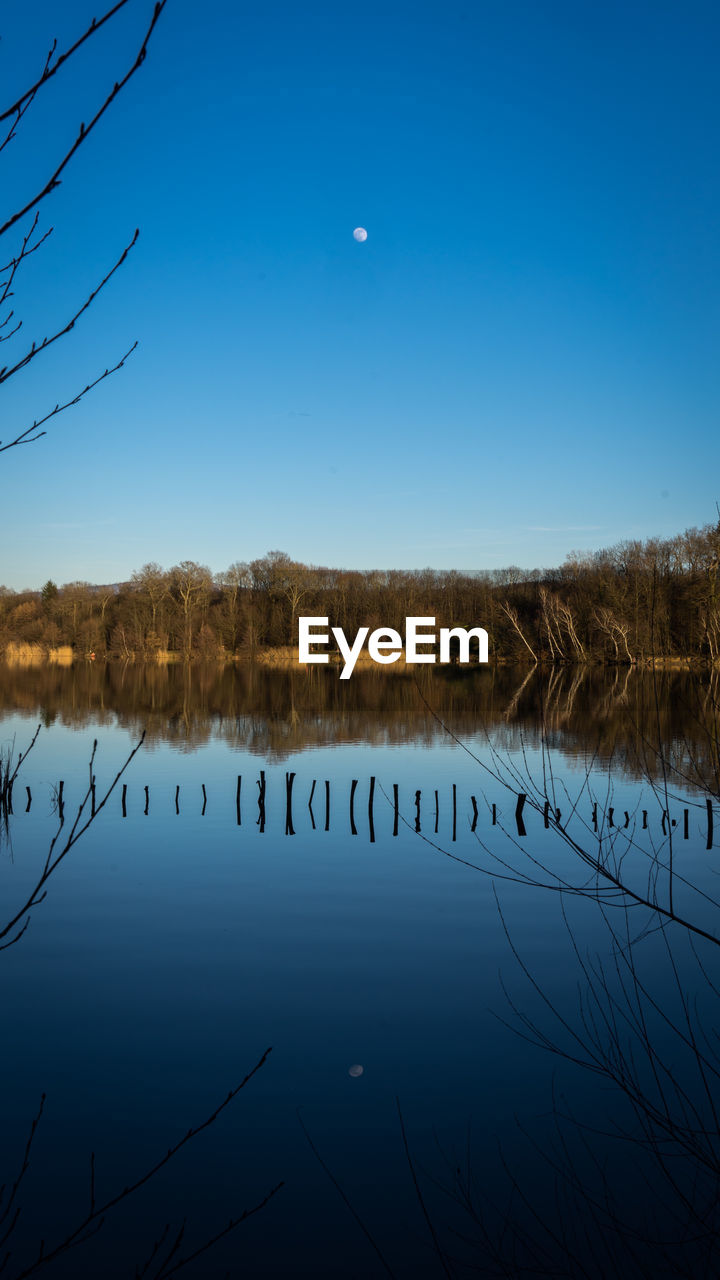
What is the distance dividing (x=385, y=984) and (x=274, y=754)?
22.5 meters

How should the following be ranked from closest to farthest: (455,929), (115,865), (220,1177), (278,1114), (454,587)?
(220,1177) → (278,1114) → (455,929) → (115,865) → (454,587)

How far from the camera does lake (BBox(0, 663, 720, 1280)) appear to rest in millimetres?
7363

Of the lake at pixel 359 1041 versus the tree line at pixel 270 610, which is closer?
the lake at pixel 359 1041

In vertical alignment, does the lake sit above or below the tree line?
below

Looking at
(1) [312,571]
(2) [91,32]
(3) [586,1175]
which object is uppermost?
(1) [312,571]

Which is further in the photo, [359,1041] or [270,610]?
[270,610]

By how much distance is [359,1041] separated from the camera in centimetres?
1094

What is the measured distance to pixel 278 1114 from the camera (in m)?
9.37

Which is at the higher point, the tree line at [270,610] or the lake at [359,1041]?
the tree line at [270,610]

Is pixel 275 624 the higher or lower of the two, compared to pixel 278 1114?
higher

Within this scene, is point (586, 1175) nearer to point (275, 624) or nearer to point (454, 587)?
point (275, 624)

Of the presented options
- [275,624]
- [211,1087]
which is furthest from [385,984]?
[275,624]

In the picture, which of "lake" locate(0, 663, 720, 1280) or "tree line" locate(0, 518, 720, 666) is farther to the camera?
"tree line" locate(0, 518, 720, 666)

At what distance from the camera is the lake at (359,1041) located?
736 centimetres
